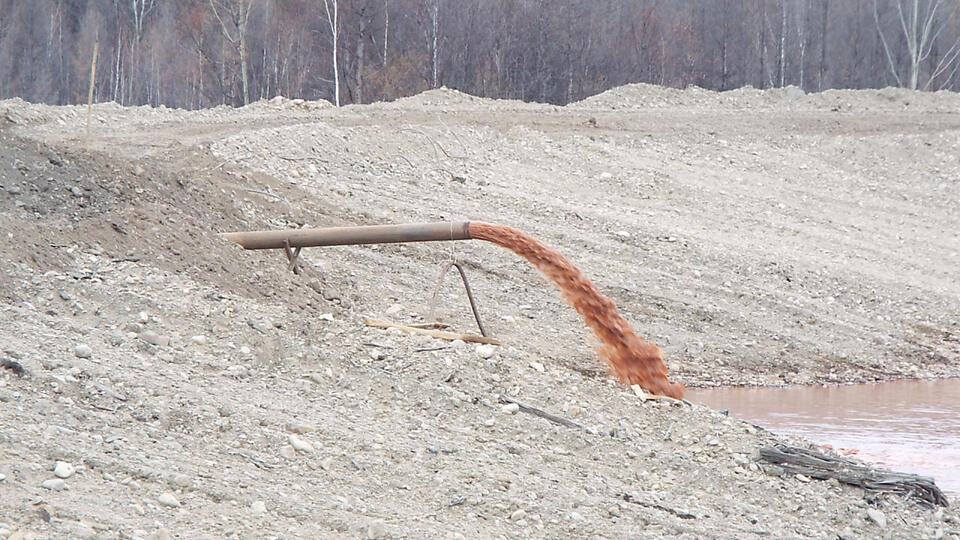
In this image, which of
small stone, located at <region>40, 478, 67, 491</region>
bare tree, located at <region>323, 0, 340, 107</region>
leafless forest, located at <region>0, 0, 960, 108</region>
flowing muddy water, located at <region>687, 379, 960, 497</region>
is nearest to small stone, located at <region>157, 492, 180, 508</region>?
small stone, located at <region>40, 478, 67, 491</region>

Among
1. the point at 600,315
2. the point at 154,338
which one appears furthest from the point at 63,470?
the point at 600,315

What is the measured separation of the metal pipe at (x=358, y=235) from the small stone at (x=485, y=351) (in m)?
1.04

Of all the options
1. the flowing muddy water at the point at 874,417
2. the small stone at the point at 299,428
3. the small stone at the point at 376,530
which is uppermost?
the small stone at the point at 299,428

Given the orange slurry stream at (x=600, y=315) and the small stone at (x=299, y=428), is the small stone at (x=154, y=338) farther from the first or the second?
the orange slurry stream at (x=600, y=315)

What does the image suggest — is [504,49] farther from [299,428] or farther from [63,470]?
[63,470]

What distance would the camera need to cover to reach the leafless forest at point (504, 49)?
30812 millimetres

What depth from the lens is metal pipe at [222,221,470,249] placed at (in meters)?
8.34

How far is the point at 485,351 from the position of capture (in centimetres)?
761

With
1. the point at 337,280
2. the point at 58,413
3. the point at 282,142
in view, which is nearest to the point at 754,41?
the point at 282,142

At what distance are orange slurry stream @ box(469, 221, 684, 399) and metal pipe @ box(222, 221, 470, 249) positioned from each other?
19cm

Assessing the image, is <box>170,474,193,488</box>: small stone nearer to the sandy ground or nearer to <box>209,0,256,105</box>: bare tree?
the sandy ground

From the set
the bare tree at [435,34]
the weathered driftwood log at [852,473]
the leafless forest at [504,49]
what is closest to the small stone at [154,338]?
the weathered driftwood log at [852,473]

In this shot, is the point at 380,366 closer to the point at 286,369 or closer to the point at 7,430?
the point at 286,369

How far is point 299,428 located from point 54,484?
5.24ft
